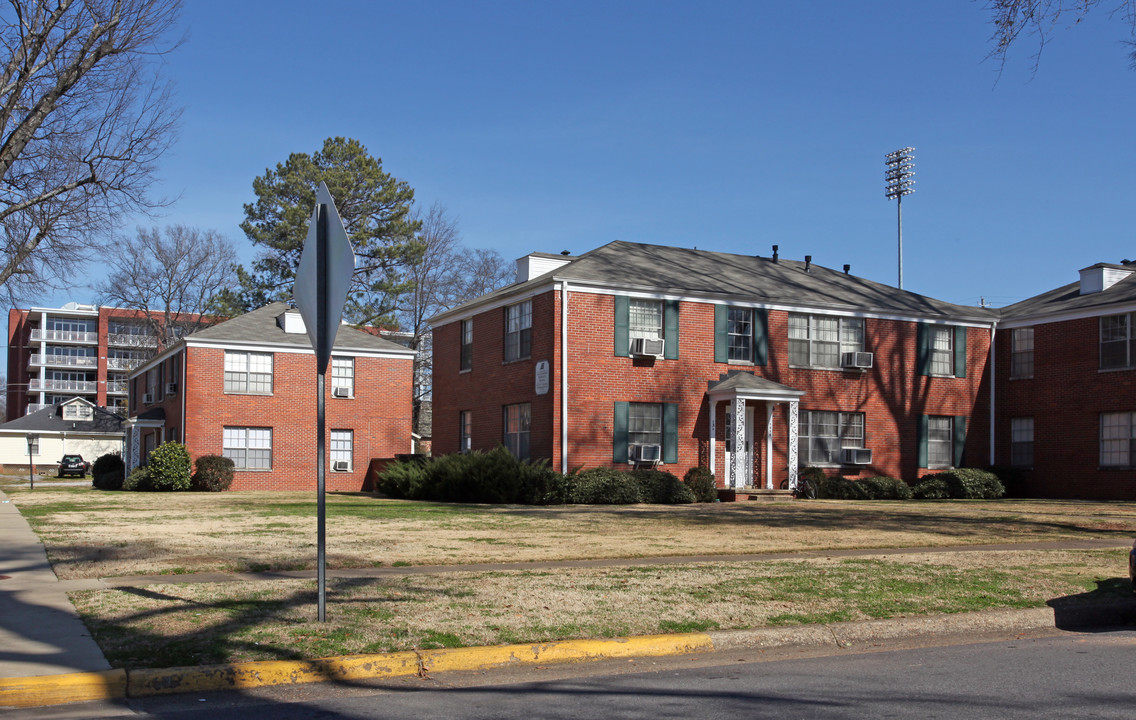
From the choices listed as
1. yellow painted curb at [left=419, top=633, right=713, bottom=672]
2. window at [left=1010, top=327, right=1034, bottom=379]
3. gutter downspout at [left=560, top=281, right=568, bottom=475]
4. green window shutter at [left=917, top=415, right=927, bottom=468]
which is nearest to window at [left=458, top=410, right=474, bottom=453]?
gutter downspout at [left=560, top=281, right=568, bottom=475]

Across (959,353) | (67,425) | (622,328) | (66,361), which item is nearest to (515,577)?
(622,328)

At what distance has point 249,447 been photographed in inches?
1441

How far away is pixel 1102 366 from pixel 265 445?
27.5 meters

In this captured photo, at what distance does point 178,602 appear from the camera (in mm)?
8750

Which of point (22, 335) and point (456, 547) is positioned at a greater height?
point (22, 335)

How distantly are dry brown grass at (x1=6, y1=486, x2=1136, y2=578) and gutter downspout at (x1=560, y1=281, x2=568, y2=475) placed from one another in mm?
3396

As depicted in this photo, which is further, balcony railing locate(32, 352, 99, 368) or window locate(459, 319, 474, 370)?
balcony railing locate(32, 352, 99, 368)

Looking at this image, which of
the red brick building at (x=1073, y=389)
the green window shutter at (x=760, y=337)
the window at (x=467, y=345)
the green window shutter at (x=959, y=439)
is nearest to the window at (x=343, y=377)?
the window at (x=467, y=345)

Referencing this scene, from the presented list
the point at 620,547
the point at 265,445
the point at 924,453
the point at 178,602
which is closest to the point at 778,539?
the point at 620,547

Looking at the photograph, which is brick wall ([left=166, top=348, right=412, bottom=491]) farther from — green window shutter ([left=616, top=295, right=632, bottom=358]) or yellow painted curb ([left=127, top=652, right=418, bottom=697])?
yellow painted curb ([left=127, top=652, right=418, bottom=697])

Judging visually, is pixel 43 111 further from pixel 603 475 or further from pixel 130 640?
pixel 130 640

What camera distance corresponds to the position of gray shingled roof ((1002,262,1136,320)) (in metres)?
29.8

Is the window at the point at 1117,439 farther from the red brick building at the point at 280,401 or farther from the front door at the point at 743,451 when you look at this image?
the red brick building at the point at 280,401

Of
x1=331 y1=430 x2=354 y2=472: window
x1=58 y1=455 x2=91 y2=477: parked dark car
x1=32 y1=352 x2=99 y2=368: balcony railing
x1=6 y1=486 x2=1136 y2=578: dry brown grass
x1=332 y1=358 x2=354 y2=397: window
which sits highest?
x1=32 y1=352 x2=99 y2=368: balcony railing
